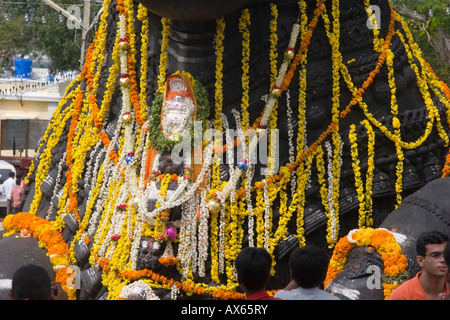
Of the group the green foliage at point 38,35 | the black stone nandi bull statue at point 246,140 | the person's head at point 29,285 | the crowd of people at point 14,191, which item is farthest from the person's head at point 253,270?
the green foliage at point 38,35

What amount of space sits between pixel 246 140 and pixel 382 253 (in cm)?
132

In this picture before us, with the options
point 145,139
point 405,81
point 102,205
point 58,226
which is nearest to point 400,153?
point 405,81

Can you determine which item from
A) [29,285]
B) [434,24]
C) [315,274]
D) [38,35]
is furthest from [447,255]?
[38,35]

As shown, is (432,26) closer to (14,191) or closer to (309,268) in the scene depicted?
(14,191)

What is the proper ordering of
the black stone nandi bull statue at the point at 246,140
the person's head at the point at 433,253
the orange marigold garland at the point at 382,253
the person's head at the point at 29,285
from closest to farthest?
the person's head at the point at 29,285, the person's head at the point at 433,253, the orange marigold garland at the point at 382,253, the black stone nandi bull statue at the point at 246,140

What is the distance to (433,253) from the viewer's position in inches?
165

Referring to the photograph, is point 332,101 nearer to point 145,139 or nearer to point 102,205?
point 145,139

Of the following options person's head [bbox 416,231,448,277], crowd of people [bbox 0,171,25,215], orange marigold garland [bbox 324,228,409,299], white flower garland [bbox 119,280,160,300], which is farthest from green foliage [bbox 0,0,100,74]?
person's head [bbox 416,231,448,277]

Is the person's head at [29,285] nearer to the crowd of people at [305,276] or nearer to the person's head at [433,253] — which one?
the crowd of people at [305,276]

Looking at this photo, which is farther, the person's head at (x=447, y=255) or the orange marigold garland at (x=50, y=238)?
the orange marigold garland at (x=50, y=238)

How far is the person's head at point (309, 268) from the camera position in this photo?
3.96 m

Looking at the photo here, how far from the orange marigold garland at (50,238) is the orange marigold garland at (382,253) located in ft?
7.08

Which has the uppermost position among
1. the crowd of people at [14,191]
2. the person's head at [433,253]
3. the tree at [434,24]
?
the tree at [434,24]
